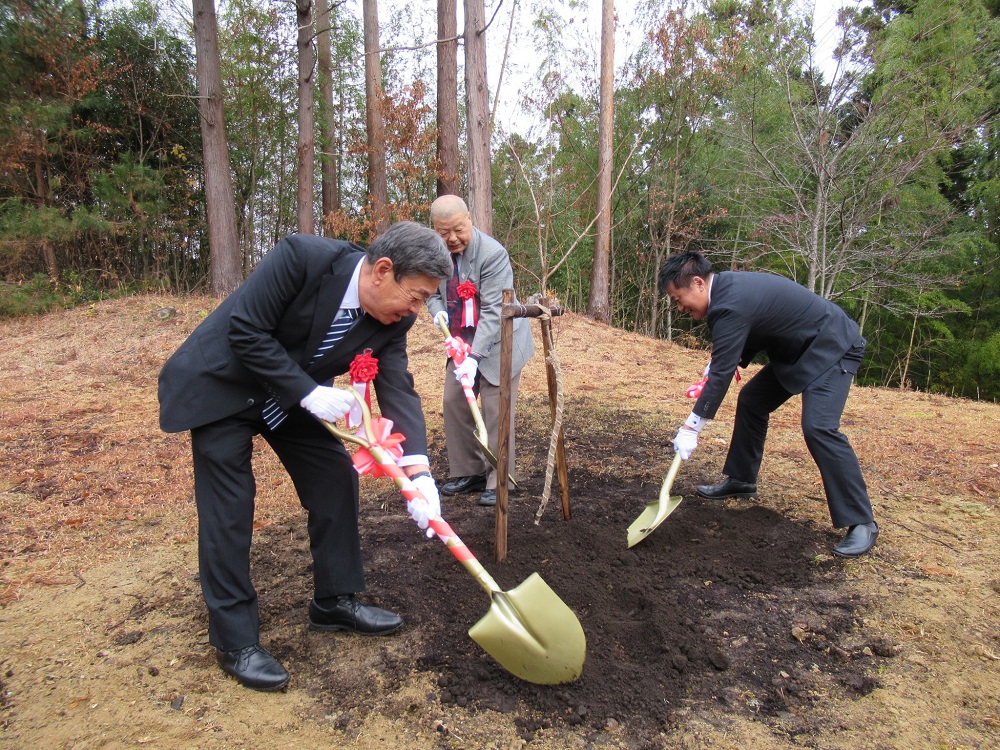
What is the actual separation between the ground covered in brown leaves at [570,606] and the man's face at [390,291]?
131 cm

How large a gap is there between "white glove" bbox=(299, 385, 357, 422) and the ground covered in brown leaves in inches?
38.1

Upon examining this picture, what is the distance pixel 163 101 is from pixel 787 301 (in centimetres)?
1187

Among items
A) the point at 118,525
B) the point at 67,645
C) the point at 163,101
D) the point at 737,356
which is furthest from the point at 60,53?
the point at 737,356

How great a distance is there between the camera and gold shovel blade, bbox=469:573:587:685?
84.0 inches

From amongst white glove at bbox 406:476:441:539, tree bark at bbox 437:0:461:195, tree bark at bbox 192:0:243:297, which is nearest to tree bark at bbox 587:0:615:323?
tree bark at bbox 437:0:461:195

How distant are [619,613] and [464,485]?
1.60 metres

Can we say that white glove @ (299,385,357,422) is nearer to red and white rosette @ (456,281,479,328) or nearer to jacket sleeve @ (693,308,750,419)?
red and white rosette @ (456,281,479,328)

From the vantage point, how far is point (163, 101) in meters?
11.5

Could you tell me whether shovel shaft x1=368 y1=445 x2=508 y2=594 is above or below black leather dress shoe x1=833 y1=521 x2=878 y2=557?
above

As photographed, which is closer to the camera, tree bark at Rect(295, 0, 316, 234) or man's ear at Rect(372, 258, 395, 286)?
man's ear at Rect(372, 258, 395, 286)

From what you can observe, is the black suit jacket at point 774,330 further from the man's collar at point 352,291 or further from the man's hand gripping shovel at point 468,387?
the man's collar at point 352,291

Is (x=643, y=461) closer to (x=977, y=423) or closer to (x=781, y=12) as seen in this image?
(x=977, y=423)

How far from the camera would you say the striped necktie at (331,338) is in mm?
2297

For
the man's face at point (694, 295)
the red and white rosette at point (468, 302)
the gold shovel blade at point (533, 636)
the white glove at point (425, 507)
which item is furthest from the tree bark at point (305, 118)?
the gold shovel blade at point (533, 636)
